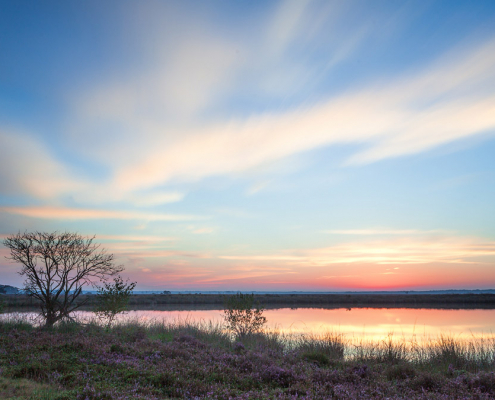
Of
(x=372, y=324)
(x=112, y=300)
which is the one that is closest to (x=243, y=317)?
(x=112, y=300)

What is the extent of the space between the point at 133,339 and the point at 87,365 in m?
6.20

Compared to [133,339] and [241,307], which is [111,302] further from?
[241,307]

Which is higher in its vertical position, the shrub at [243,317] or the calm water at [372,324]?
the shrub at [243,317]

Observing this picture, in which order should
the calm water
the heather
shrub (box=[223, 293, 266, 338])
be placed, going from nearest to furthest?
the heather, shrub (box=[223, 293, 266, 338]), the calm water

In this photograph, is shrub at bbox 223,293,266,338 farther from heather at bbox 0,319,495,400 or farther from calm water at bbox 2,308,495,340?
heather at bbox 0,319,495,400

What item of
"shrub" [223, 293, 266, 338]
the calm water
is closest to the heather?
"shrub" [223, 293, 266, 338]

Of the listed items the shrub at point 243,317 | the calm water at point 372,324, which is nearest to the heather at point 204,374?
the shrub at point 243,317

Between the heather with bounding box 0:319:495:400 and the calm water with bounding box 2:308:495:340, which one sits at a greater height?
the heather with bounding box 0:319:495:400

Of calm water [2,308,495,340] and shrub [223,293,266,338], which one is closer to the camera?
shrub [223,293,266,338]

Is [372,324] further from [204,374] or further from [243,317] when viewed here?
[204,374]

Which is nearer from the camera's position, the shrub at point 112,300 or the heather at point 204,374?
the heather at point 204,374

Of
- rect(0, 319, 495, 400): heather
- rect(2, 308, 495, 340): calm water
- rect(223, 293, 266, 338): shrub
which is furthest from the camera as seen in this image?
Result: rect(2, 308, 495, 340): calm water

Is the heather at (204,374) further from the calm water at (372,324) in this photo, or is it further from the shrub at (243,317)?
the calm water at (372,324)

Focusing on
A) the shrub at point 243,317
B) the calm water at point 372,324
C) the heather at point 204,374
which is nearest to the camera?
the heather at point 204,374
